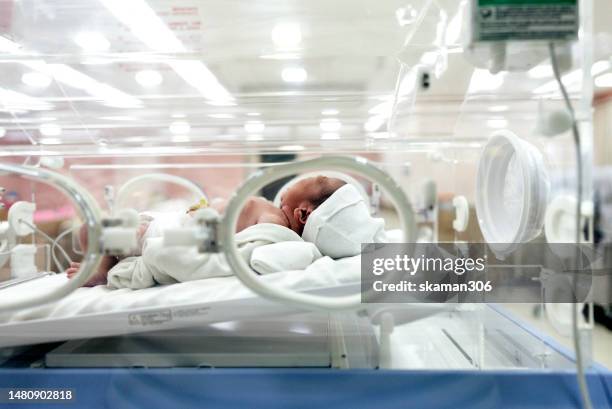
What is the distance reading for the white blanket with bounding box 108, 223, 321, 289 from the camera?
31.7 inches

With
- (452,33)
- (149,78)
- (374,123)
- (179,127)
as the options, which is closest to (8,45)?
(149,78)

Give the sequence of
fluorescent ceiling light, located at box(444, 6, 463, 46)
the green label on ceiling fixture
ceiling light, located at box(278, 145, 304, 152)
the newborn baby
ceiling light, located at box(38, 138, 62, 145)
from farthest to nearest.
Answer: ceiling light, located at box(38, 138, 62, 145) → ceiling light, located at box(278, 145, 304, 152) → the newborn baby → fluorescent ceiling light, located at box(444, 6, 463, 46) → the green label on ceiling fixture

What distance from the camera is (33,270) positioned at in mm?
1161

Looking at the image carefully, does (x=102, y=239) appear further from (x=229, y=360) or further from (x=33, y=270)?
(x=33, y=270)

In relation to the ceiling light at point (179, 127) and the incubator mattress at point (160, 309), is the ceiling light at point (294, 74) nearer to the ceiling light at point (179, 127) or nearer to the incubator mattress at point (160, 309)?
the ceiling light at point (179, 127)

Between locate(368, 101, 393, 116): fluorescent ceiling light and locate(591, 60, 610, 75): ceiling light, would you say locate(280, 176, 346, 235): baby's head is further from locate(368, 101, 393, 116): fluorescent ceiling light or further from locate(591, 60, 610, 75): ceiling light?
locate(591, 60, 610, 75): ceiling light

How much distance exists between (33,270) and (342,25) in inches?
44.8

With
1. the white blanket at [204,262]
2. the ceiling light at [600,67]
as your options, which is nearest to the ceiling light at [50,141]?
the white blanket at [204,262]

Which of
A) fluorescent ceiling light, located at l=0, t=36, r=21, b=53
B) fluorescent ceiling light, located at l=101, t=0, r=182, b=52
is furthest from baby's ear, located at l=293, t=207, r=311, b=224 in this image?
fluorescent ceiling light, located at l=0, t=36, r=21, b=53

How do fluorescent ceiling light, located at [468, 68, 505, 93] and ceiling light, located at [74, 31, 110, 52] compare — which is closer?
fluorescent ceiling light, located at [468, 68, 505, 93]

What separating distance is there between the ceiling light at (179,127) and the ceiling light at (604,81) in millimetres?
1100

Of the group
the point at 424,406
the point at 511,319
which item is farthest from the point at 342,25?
the point at 424,406

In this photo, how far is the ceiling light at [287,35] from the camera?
126 centimetres

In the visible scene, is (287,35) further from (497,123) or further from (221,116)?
(497,123)
